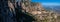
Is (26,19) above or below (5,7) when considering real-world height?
below

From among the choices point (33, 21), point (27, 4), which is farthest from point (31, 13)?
point (27, 4)

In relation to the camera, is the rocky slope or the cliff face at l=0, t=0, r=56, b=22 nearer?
the cliff face at l=0, t=0, r=56, b=22

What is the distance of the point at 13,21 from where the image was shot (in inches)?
225

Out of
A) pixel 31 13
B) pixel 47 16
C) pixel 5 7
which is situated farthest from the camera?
pixel 47 16

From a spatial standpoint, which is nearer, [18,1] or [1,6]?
[1,6]

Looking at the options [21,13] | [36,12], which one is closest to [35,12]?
[36,12]

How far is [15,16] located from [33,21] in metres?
0.60

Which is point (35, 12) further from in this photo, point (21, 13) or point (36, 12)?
point (21, 13)

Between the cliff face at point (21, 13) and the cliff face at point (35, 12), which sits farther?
the cliff face at point (35, 12)

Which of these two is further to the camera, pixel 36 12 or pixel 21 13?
pixel 36 12

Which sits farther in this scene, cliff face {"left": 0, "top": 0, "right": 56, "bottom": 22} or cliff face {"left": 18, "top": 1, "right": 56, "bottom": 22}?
cliff face {"left": 18, "top": 1, "right": 56, "bottom": 22}

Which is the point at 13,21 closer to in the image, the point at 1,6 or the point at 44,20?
the point at 1,6

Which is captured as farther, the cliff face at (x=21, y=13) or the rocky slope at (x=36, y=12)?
the rocky slope at (x=36, y=12)

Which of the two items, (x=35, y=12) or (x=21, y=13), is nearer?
(x=21, y=13)
